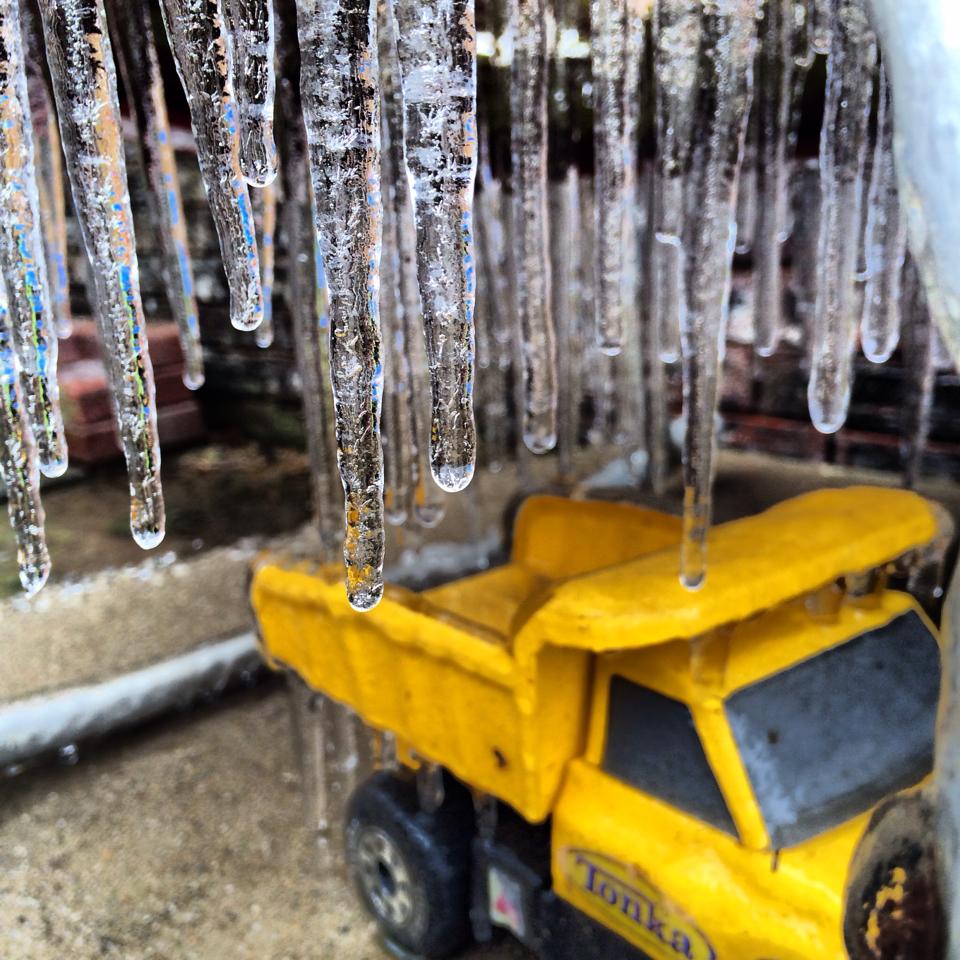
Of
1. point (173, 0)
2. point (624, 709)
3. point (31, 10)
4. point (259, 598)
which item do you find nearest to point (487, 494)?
point (259, 598)

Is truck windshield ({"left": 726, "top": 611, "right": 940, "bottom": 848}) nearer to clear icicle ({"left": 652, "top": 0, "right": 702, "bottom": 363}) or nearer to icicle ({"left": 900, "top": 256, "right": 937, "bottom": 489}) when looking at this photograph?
clear icicle ({"left": 652, "top": 0, "right": 702, "bottom": 363})

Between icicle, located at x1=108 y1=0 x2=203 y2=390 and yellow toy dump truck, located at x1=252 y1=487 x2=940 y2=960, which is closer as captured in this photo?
yellow toy dump truck, located at x1=252 y1=487 x2=940 y2=960

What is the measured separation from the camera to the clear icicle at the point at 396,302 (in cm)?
144

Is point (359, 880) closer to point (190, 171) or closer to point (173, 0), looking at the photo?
point (173, 0)

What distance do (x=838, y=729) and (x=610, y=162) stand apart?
109 centimetres

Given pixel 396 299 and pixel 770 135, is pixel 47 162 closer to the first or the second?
pixel 396 299

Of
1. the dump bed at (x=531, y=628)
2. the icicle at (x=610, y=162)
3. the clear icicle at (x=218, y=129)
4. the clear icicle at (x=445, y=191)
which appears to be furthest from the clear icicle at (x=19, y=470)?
the icicle at (x=610, y=162)

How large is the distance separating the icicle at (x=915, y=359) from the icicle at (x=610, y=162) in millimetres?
1290

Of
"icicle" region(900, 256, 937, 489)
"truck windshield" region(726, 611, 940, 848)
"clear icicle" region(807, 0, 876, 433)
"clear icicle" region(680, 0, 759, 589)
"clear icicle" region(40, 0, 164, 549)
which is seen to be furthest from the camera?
"icicle" region(900, 256, 937, 489)

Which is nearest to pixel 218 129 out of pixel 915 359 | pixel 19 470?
pixel 19 470

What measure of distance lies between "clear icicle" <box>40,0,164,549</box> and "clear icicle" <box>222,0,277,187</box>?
0.56 feet

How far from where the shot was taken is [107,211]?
3.59 feet

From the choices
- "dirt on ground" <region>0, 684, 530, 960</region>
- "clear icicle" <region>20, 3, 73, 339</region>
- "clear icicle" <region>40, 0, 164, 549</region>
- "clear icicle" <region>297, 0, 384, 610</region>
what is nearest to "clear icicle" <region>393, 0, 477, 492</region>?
"clear icicle" <region>297, 0, 384, 610</region>

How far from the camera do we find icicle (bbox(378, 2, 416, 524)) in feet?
4.72
